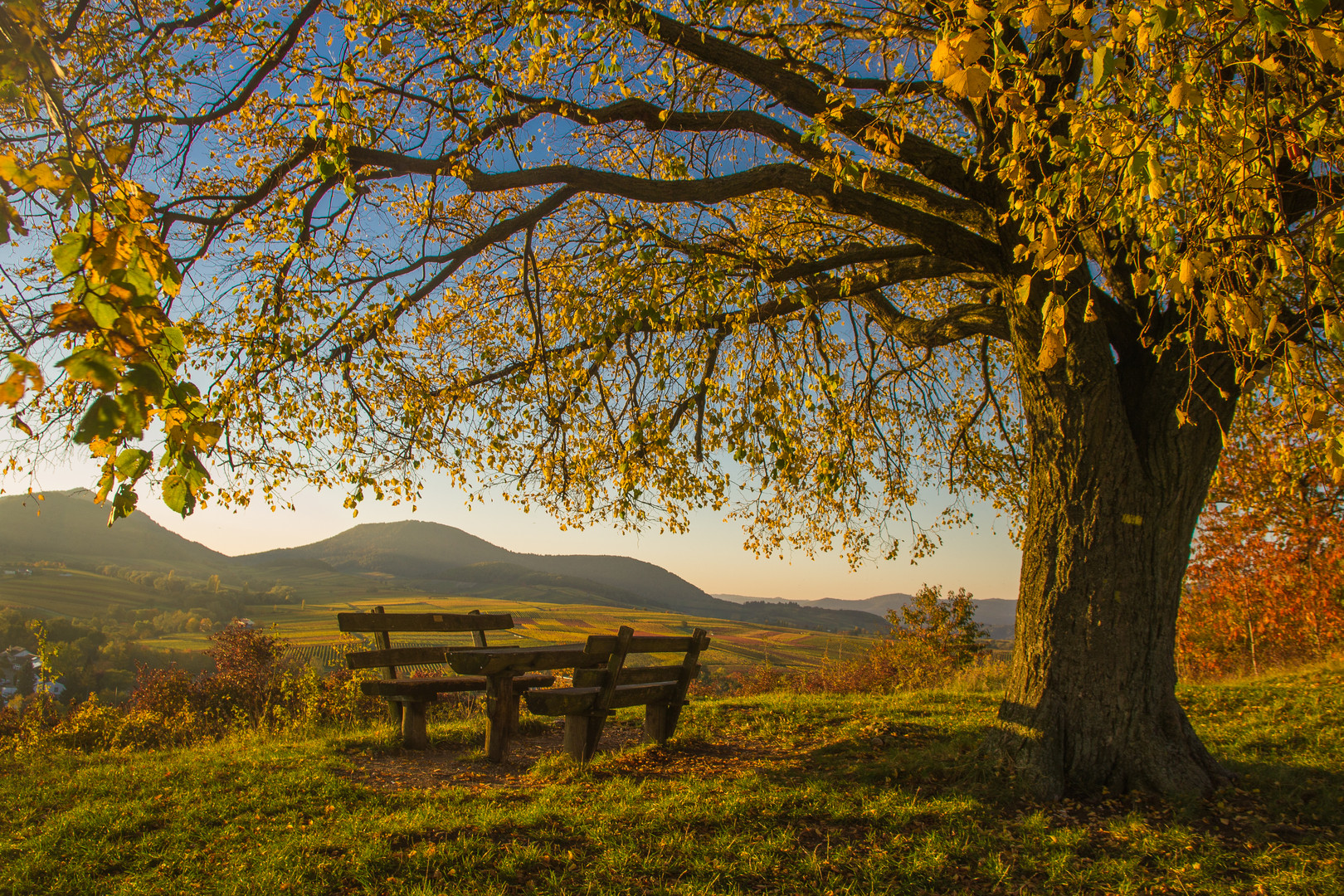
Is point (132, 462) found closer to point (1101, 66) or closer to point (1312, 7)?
point (1101, 66)

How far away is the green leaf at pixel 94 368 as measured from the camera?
4.98 ft

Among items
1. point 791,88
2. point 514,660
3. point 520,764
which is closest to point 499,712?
point 520,764

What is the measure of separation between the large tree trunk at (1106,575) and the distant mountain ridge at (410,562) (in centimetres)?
10377

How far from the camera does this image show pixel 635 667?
696 centimetres

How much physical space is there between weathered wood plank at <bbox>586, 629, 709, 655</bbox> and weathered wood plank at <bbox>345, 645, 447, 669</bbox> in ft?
6.21

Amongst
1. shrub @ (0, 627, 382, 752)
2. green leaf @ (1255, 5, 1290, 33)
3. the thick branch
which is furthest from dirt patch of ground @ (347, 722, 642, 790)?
green leaf @ (1255, 5, 1290, 33)

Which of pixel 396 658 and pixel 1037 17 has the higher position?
pixel 1037 17

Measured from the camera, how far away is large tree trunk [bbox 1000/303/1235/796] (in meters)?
5.29

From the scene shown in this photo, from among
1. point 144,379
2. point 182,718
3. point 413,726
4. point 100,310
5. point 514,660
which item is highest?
point 100,310

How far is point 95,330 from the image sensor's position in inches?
66.1

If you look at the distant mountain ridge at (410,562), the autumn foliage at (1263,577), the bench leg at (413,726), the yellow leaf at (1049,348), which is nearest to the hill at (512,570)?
the distant mountain ridge at (410,562)

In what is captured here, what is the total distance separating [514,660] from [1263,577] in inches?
762

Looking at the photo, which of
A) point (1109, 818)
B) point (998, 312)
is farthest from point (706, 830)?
point (998, 312)

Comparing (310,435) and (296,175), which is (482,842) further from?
(296,175)
